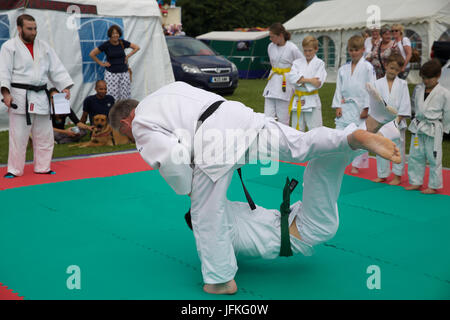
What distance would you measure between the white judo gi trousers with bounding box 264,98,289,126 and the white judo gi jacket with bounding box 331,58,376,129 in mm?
1288

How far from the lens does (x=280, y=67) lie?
6.98 metres

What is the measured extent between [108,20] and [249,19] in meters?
24.2

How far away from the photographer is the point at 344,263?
3203 millimetres

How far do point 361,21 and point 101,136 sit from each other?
11997 millimetres

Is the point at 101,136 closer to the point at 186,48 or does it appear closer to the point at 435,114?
the point at 435,114

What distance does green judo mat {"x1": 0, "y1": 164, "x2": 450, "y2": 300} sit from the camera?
2.85m

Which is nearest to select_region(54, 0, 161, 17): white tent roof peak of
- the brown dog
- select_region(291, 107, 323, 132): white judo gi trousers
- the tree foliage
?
the brown dog

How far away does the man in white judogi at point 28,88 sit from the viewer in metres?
5.55

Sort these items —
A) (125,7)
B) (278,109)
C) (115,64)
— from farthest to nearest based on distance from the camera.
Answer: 1. (125,7)
2. (115,64)
3. (278,109)

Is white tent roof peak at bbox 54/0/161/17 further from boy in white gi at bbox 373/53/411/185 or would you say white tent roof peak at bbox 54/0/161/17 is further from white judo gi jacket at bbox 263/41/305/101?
boy in white gi at bbox 373/53/411/185

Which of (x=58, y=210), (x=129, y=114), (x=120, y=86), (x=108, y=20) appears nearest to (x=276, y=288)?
(x=129, y=114)

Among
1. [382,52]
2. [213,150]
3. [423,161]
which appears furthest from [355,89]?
[213,150]

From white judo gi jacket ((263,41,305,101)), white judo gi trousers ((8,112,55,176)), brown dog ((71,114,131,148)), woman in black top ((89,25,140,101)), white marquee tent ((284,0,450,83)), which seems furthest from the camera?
white marquee tent ((284,0,450,83))
